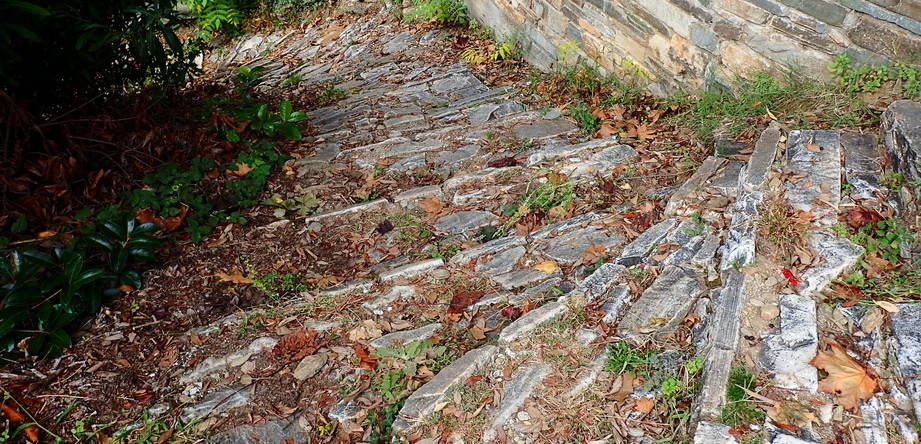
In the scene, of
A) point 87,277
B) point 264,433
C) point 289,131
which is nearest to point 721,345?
point 264,433

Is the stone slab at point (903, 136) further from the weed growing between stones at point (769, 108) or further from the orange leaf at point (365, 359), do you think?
the orange leaf at point (365, 359)

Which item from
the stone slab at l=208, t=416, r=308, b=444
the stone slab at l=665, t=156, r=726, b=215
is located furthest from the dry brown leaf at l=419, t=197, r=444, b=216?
the stone slab at l=208, t=416, r=308, b=444

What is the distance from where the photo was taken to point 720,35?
13.0 ft

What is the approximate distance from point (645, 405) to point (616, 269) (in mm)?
743

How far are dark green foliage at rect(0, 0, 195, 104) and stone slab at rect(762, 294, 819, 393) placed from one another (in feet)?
12.4

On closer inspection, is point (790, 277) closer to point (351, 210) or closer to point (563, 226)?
point (563, 226)

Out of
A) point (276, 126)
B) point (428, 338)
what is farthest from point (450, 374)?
point (276, 126)

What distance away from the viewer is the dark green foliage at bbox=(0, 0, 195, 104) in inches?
139

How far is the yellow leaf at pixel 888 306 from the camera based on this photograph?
7.69ft

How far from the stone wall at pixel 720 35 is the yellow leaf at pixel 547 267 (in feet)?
6.26

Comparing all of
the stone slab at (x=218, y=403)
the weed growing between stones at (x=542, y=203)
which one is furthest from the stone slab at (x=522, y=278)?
the stone slab at (x=218, y=403)

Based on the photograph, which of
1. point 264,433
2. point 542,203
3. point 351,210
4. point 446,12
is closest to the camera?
point 264,433

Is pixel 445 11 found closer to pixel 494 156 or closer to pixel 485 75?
pixel 485 75

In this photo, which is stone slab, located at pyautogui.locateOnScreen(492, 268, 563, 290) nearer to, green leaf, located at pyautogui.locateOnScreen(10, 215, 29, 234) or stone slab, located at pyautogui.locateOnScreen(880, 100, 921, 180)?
stone slab, located at pyautogui.locateOnScreen(880, 100, 921, 180)
